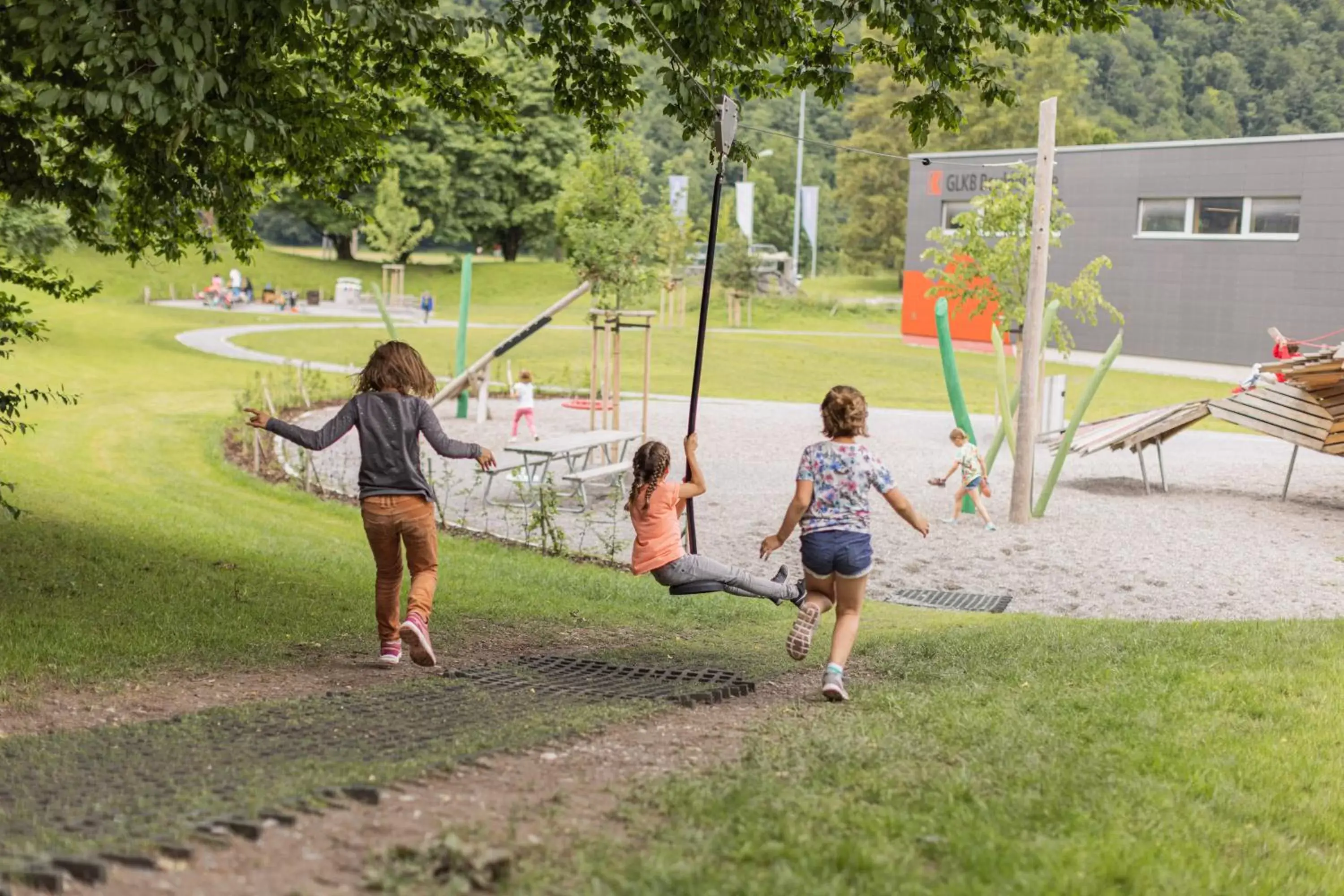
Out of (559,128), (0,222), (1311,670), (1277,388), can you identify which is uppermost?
(559,128)

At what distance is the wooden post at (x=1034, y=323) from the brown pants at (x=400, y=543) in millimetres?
9967

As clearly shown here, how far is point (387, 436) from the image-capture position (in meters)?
6.91

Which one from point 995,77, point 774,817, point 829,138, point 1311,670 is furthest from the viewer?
point 829,138

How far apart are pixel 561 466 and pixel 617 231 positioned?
6.42m

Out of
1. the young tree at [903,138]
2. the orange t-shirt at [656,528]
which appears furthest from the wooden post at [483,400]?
the young tree at [903,138]

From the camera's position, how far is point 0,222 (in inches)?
889

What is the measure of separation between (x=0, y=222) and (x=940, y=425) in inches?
656

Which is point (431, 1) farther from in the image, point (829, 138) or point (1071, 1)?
point (829, 138)

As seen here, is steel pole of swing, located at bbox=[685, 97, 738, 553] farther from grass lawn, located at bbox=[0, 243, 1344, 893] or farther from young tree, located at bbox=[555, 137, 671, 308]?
young tree, located at bbox=[555, 137, 671, 308]

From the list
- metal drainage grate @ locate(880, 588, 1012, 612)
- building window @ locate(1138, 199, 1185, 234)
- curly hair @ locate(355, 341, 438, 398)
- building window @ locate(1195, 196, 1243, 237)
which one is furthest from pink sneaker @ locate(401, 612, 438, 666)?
building window @ locate(1138, 199, 1185, 234)

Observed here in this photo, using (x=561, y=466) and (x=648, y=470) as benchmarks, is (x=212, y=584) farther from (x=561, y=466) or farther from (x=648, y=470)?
(x=561, y=466)

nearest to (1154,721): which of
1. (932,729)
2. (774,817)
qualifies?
(932,729)

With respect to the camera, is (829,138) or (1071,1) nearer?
(1071,1)

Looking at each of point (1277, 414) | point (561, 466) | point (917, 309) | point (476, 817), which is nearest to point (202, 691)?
point (476, 817)
